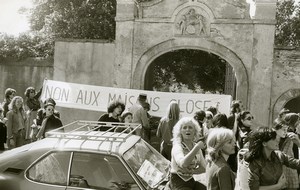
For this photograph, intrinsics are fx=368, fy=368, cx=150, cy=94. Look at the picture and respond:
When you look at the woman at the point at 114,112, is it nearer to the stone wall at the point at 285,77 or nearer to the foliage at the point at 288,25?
the stone wall at the point at 285,77

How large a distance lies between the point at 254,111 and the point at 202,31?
3.30 metres

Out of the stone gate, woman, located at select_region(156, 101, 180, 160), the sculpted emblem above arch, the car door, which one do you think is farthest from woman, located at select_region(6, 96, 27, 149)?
the sculpted emblem above arch

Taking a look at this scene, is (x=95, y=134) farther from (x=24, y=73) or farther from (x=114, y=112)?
(x=24, y=73)

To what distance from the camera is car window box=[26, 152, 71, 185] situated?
4.89 metres

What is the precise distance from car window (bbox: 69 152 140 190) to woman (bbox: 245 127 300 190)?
60.9 inches

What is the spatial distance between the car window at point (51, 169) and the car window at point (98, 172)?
12cm

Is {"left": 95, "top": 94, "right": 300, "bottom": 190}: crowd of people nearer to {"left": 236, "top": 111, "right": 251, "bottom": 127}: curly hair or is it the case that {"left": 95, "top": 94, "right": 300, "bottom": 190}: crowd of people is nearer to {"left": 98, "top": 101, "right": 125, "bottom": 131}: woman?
{"left": 236, "top": 111, "right": 251, "bottom": 127}: curly hair

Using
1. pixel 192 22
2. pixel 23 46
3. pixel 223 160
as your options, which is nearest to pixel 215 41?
pixel 192 22

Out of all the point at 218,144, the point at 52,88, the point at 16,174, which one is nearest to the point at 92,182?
the point at 16,174

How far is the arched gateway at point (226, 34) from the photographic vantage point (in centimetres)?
1259

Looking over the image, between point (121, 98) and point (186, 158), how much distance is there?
809 centimetres

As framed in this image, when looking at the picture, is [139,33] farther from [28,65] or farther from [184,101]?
[28,65]

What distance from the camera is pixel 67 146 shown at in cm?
501

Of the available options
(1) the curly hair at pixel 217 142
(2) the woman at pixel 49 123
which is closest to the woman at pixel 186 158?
(1) the curly hair at pixel 217 142
